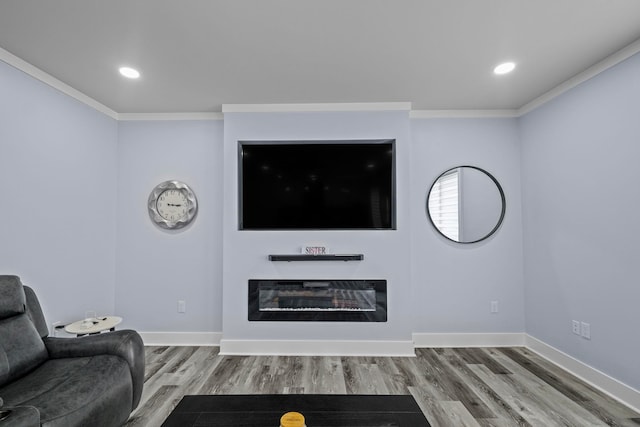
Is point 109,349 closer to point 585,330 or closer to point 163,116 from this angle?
point 163,116

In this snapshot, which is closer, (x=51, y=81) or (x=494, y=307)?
(x=51, y=81)

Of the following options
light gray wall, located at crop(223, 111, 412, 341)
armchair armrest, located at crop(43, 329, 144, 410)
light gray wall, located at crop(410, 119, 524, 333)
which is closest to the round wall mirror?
light gray wall, located at crop(410, 119, 524, 333)

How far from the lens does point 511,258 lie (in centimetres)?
366

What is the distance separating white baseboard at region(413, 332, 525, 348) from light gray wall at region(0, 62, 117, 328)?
137 inches

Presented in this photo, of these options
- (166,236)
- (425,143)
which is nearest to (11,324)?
(166,236)

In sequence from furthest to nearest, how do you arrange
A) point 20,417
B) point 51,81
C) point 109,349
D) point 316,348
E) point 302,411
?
point 316,348
point 51,81
point 109,349
point 302,411
point 20,417

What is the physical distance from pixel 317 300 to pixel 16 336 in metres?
2.35

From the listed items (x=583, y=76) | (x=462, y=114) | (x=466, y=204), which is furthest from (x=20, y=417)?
(x=583, y=76)

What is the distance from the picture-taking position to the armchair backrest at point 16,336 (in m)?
1.88

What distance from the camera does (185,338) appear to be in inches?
145

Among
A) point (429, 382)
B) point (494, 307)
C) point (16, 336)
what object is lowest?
point (429, 382)

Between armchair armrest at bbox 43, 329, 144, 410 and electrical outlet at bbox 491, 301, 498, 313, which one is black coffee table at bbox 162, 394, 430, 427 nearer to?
armchair armrest at bbox 43, 329, 144, 410

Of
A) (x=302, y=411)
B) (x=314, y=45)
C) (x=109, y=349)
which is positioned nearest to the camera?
(x=302, y=411)

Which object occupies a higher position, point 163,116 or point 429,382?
point 163,116
